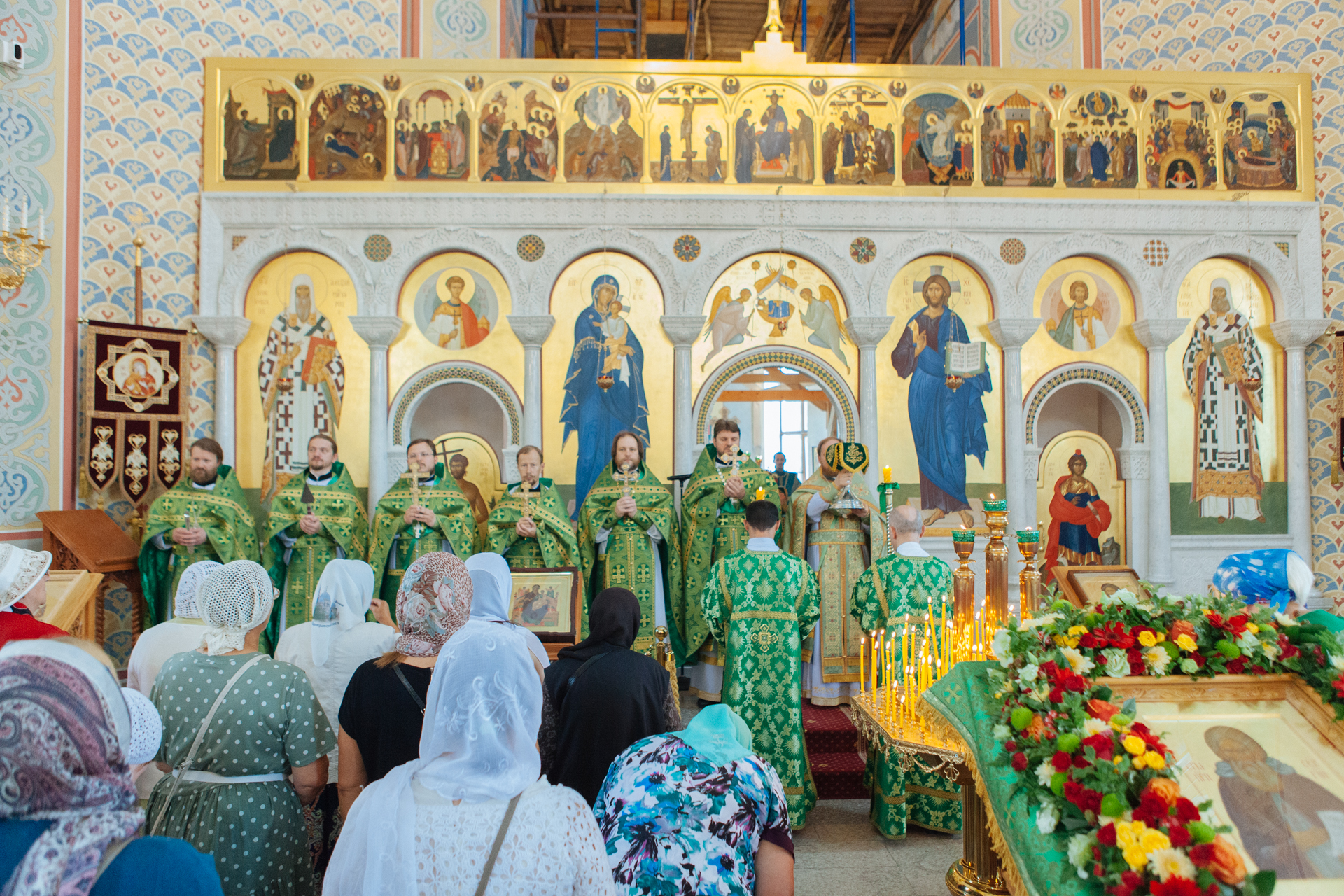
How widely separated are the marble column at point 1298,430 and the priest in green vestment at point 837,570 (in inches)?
216

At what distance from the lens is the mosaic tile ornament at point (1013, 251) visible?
9.06 meters

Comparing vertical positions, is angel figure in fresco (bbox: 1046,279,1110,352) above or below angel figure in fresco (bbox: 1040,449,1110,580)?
above

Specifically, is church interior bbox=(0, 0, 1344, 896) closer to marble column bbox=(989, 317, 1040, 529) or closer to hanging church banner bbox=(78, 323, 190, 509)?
marble column bbox=(989, 317, 1040, 529)

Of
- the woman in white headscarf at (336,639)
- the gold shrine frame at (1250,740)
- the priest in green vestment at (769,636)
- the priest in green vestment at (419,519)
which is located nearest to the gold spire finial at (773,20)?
the priest in green vestment at (419,519)

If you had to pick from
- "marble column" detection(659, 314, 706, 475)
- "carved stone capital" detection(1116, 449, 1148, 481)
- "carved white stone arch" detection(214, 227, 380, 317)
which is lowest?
"carved stone capital" detection(1116, 449, 1148, 481)

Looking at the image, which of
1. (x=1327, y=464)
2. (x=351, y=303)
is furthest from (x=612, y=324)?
(x=1327, y=464)

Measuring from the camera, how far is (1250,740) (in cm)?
226

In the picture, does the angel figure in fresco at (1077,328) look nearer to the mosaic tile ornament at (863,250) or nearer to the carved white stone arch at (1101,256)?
the carved white stone arch at (1101,256)

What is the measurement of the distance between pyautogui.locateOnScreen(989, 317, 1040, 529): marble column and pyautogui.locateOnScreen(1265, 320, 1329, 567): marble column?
9.05 feet

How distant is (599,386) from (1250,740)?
714cm

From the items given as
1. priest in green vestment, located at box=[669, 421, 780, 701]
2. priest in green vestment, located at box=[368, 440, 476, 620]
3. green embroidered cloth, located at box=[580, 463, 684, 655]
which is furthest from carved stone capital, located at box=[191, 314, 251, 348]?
priest in green vestment, located at box=[669, 421, 780, 701]

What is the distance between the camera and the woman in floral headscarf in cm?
267

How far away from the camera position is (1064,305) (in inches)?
361

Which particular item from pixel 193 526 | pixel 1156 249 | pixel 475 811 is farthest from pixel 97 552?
pixel 1156 249
